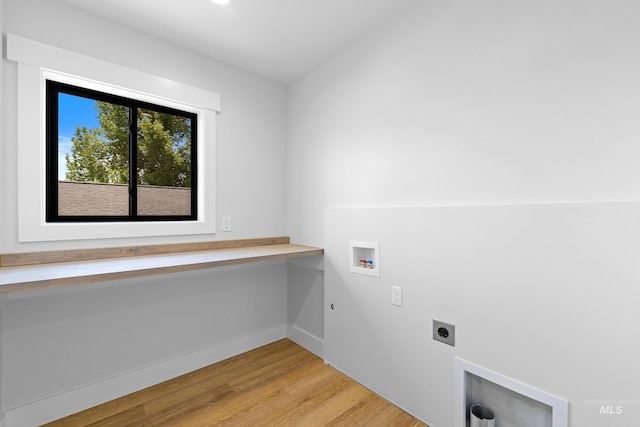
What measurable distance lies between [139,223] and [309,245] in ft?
4.27

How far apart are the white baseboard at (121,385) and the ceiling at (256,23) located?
2322 mm

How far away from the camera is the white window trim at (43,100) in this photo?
1.57m

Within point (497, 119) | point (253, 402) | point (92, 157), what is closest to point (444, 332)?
point (497, 119)

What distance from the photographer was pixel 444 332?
60.7 inches

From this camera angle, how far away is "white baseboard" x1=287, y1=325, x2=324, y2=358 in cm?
237

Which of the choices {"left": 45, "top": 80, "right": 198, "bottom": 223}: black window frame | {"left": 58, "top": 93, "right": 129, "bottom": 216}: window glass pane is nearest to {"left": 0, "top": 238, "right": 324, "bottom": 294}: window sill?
{"left": 45, "top": 80, "right": 198, "bottom": 223}: black window frame

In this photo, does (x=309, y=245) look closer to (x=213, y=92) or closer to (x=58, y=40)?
(x=213, y=92)

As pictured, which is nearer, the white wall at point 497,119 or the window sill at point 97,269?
the white wall at point 497,119

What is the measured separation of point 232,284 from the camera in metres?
2.41

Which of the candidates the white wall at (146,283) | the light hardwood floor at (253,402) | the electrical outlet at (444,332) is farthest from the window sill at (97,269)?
→ the electrical outlet at (444,332)

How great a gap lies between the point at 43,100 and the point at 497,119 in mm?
2497

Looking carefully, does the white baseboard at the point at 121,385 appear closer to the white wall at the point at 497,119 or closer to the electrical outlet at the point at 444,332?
the white wall at the point at 497,119

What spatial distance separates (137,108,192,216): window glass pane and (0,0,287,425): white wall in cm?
27

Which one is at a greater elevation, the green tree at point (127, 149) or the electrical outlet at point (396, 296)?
the green tree at point (127, 149)
